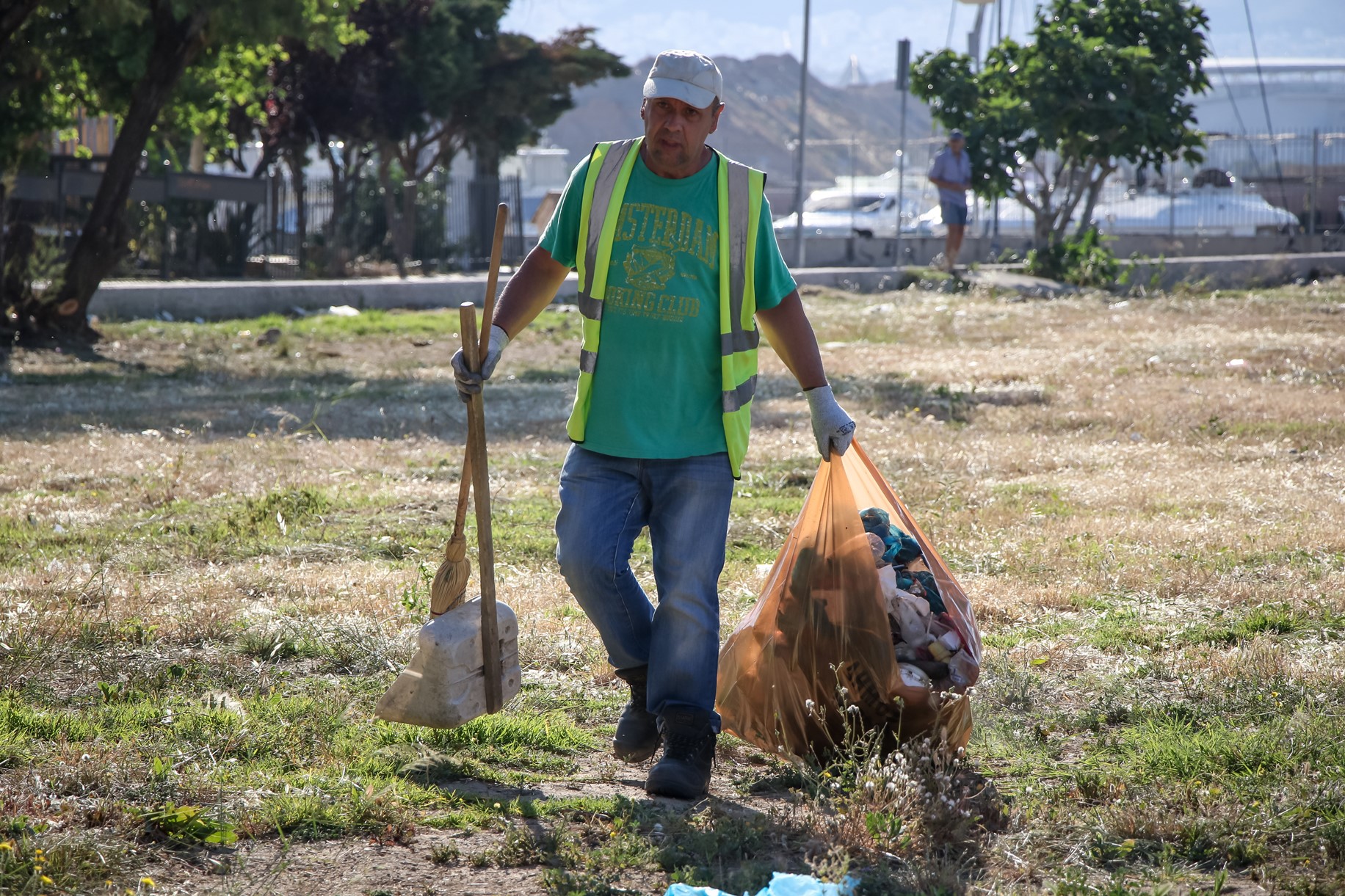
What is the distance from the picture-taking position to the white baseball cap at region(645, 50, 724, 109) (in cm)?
328

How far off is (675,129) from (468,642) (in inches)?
52.6

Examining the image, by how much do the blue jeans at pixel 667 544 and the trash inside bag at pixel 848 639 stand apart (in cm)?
22

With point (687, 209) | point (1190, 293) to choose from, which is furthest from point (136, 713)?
point (1190, 293)

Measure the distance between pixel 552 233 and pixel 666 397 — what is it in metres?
0.55

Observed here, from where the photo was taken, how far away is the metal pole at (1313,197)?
2397 centimetres

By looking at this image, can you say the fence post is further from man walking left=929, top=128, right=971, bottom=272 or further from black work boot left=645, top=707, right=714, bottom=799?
black work boot left=645, top=707, right=714, bottom=799

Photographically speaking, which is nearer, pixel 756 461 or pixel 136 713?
pixel 136 713

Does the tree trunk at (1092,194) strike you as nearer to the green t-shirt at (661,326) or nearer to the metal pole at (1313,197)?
the metal pole at (1313,197)

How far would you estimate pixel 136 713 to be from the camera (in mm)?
3629

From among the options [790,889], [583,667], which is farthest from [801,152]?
[790,889]

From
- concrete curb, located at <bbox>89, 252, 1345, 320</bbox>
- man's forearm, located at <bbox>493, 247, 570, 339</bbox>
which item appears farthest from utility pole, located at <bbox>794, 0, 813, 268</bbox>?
man's forearm, located at <bbox>493, 247, 570, 339</bbox>

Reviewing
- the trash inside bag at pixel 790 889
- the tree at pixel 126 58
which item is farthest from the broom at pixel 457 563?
the tree at pixel 126 58

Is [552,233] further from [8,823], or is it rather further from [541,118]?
[541,118]

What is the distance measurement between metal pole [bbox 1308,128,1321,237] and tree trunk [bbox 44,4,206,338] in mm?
19155
